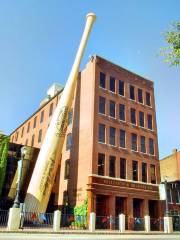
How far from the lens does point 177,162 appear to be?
4931cm

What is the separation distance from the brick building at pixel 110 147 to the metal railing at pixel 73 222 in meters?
1.22

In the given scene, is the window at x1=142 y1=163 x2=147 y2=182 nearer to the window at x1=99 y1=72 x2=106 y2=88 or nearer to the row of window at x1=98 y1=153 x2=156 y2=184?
the row of window at x1=98 y1=153 x2=156 y2=184

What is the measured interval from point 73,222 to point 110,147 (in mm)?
9341

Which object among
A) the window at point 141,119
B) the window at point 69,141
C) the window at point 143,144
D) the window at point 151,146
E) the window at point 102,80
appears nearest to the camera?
the window at point 102,80

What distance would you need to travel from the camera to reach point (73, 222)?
2842 cm

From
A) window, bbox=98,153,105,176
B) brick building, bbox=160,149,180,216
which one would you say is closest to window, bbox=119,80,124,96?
window, bbox=98,153,105,176

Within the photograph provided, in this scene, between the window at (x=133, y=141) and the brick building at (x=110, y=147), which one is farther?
the window at (x=133, y=141)

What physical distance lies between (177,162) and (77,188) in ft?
82.2

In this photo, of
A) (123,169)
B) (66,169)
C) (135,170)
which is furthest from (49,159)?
(135,170)

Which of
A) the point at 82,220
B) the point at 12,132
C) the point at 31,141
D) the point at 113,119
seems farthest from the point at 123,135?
the point at 12,132

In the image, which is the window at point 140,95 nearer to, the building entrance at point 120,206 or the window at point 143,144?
the window at point 143,144

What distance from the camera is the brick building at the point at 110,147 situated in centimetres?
3052

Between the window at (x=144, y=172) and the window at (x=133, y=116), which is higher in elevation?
the window at (x=133, y=116)

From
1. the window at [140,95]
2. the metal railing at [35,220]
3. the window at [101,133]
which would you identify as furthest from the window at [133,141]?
the metal railing at [35,220]
